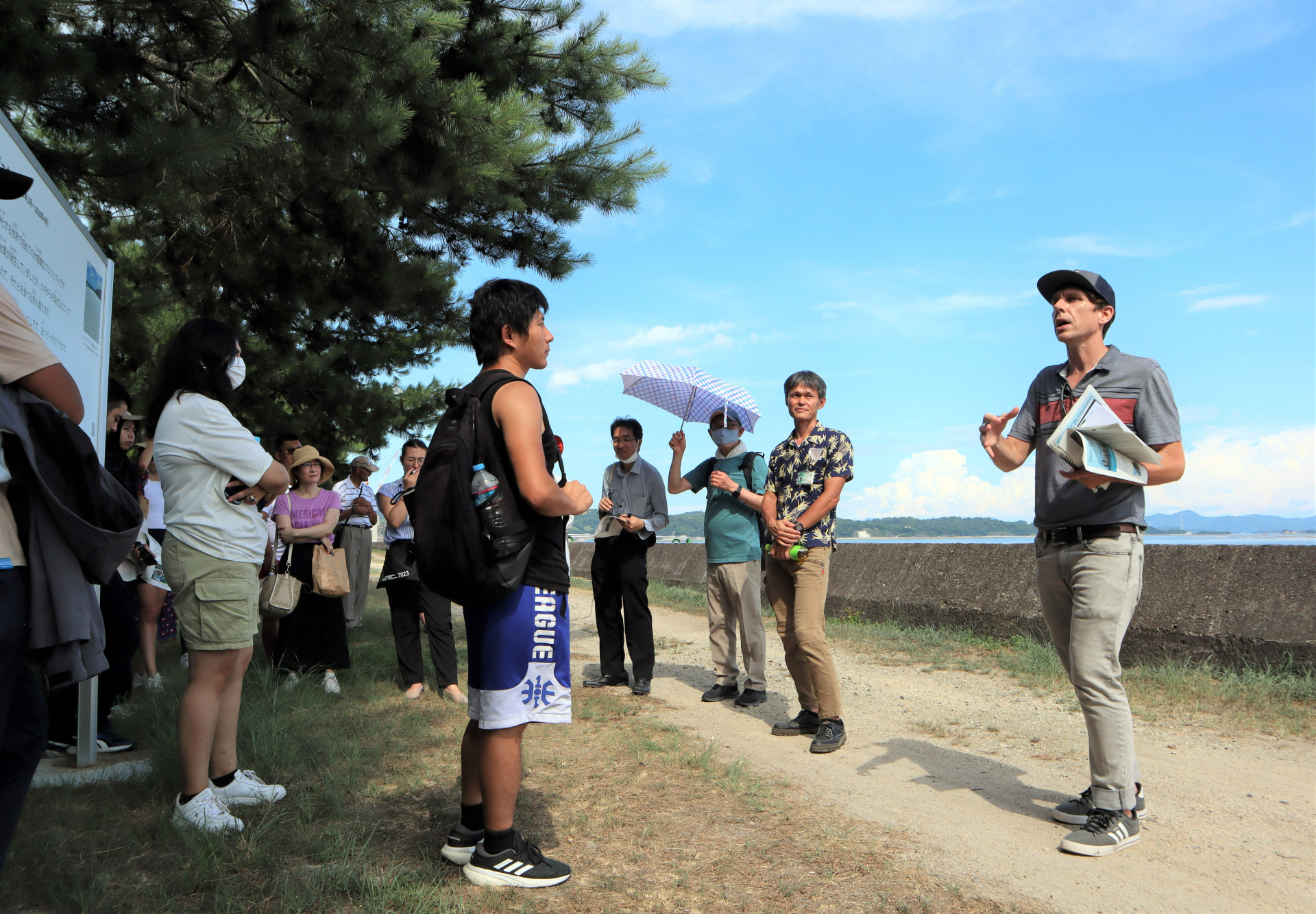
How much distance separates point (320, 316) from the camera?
761 centimetres

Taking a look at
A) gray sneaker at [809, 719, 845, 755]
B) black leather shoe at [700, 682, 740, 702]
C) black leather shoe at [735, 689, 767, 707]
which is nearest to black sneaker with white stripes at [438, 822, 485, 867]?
gray sneaker at [809, 719, 845, 755]

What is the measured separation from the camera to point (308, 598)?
5.98 meters

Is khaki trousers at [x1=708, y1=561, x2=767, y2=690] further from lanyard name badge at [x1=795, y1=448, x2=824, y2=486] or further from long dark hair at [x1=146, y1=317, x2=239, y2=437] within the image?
long dark hair at [x1=146, y1=317, x2=239, y2=437]

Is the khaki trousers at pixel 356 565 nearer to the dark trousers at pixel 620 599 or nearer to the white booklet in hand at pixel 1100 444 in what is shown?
the dark trousers at pixel 620 599

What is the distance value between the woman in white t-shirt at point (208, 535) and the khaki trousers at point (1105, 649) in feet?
10.2

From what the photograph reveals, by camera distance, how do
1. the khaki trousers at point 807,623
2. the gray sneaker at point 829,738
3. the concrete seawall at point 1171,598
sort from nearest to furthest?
1. the gray sneaker at point 829,738
2. the khaki trousers at point 807,623
3. the concrete seawall at point 1171,598

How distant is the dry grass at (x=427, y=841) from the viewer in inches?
102

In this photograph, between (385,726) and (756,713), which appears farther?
(756,713)

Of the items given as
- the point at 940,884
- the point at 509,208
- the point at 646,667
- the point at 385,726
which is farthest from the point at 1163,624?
the point at 509,208

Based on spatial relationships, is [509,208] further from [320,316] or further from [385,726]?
[385,726]

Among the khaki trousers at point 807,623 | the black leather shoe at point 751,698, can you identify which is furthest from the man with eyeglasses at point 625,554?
the khaki trousers at point 807,623

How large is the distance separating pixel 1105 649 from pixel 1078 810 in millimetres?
674

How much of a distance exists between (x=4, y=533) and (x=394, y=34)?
3839mm

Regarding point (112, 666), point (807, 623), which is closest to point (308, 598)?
point (112, 666)
